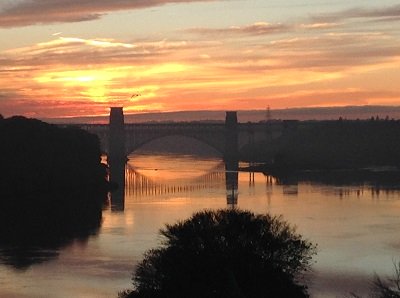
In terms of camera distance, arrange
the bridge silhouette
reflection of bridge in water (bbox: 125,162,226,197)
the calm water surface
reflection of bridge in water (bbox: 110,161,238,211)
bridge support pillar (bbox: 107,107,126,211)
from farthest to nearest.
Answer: the bridge silhouette
bridge support pillar (bbox: 107,107,126,211)
reflection of bridge in water (bbox: 125,162,226,197)
reflection of bridge in water (bbox: 110,161,238,211)
the calm water surface

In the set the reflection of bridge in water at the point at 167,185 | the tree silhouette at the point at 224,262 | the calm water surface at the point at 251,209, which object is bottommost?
the reflection of bridge in water at the point at 167,185

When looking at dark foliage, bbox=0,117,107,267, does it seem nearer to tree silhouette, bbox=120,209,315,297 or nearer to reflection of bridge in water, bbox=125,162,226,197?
reflection of bridge in water, bbox=125,162,226,197

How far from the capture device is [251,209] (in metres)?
33.0

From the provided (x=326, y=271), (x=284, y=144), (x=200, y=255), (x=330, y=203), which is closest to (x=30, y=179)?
(x=330, y=203)

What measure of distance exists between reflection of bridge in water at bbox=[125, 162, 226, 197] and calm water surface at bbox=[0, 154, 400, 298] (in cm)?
5

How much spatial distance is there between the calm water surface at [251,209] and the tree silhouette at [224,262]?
1734mm

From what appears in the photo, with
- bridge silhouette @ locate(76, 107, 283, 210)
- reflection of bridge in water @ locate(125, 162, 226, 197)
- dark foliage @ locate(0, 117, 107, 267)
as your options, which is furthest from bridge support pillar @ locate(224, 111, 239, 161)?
dark foliage @ locate(0, 117, 107, 267)

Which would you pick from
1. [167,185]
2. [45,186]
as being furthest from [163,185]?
[45,186]

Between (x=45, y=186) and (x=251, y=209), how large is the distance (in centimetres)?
1055

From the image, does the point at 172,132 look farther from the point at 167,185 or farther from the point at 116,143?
the point at 167,185

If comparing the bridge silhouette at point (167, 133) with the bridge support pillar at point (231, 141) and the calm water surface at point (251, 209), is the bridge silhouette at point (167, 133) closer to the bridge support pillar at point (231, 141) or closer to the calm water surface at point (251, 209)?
the bridge support pillar at point (231, 141)

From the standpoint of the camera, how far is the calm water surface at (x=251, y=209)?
19359 millimetres

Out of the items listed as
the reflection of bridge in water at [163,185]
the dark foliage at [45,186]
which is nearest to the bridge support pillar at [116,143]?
the reflection of bridge in water at [163,185]

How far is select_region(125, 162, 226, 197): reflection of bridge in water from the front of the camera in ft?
141
